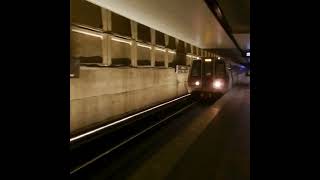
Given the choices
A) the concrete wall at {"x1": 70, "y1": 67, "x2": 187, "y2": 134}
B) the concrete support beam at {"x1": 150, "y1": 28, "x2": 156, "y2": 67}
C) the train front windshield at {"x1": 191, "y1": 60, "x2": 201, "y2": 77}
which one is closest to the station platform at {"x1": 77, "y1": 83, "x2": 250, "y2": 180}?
the concrete wall at {"x1": 70, "y1": 67, "x2": 187, "y2": 134}

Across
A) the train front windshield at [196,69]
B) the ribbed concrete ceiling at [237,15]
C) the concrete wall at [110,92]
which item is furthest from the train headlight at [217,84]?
the concrete wall at [110,92]

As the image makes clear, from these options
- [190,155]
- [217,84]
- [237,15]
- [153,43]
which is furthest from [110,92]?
[217,84]

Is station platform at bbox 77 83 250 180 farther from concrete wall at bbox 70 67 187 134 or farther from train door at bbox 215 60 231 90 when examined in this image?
train door at bbox 215 60 231 90

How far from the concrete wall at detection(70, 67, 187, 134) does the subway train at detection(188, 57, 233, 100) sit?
3.58 meters

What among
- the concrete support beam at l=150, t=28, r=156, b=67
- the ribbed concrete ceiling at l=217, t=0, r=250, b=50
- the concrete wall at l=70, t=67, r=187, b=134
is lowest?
the concrete wall at l=70, t=67, r=187, b=134

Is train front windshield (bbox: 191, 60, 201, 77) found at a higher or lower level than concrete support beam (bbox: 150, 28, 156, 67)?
lower

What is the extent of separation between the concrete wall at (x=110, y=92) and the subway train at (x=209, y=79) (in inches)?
141

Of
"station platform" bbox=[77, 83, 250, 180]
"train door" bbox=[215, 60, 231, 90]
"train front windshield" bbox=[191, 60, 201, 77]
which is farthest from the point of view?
"train front windshield" bbox=[191, 60, 201, 77]

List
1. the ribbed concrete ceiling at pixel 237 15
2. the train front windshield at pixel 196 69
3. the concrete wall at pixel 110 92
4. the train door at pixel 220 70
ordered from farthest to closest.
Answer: the train front windshield at pixel 196 69 < the train door at pixel 220 70 < the ribbed concrete ceiling at pixel 237 15 < the concrete wall at pixel 110 92

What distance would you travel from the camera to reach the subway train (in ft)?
75.2

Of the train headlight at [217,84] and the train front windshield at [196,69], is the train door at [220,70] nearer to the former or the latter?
the train headlight at [217,84]

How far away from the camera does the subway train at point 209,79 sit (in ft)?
75.2
